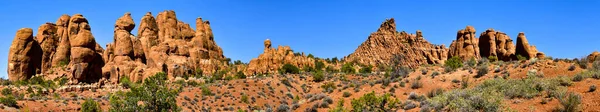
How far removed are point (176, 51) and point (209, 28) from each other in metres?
14.6

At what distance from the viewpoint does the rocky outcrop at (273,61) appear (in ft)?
276

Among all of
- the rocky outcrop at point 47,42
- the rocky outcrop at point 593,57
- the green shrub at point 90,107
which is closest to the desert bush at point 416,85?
the rocky outcrop at point 593,57

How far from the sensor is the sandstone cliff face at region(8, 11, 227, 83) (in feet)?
247

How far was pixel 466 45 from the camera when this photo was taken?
260ft

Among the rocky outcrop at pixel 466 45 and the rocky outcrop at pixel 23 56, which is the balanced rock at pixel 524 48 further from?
the rocky outcrop at pixel 23 56

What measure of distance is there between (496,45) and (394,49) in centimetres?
2157

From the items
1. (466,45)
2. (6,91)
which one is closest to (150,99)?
(6,91)

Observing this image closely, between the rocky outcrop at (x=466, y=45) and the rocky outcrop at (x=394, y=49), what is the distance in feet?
12.8

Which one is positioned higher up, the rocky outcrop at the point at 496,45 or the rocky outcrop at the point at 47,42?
the rocky outcrop at the point at 47,42

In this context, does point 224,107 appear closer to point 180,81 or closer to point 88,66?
point 180,81

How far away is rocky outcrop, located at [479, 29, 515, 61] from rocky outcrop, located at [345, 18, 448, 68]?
8795mm

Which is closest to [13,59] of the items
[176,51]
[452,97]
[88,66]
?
[88,66]

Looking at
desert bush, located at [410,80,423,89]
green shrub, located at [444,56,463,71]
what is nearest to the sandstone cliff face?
green shrub, located at [444,56,463,71]

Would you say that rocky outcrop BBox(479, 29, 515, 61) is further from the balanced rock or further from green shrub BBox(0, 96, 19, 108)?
green shrub BBox(0, 96, 19, 108)
